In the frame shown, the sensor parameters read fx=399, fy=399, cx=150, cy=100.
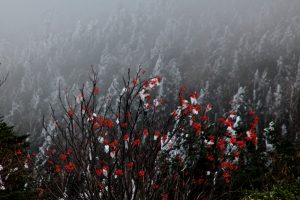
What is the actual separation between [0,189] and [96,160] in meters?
6.52

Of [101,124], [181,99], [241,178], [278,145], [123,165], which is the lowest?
[123,165]

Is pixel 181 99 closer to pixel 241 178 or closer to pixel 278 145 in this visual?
pixel 241 178

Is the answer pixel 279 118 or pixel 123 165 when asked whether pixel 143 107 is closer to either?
pixel 123 165

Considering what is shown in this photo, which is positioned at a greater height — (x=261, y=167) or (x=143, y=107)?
(x=261, y=167)

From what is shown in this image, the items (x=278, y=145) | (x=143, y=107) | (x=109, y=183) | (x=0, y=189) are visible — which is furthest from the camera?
(x=278, y=145)

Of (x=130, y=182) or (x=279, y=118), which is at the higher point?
(x=279, y=118)

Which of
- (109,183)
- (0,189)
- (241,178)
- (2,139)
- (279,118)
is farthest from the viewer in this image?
(279,118)

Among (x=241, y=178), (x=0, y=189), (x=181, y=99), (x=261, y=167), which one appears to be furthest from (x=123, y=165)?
(x=261, y=167)

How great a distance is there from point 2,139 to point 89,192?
26.3 feet

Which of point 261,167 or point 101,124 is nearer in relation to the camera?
point 101,124

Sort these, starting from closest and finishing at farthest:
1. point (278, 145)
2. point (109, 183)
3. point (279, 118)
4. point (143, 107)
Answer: point (109, 183)
point (143, 107)
point (278, 145)
point (279, 118)

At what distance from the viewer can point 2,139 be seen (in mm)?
12484

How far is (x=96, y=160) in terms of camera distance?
564 cm

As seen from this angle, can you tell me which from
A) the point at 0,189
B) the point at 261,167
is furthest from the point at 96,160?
the point at 261,167
